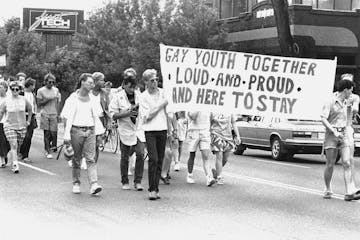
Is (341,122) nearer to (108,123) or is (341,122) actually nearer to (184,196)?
(184,196)

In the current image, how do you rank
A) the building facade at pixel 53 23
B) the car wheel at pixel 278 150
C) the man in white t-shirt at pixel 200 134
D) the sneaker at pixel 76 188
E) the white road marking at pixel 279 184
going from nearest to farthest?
the sneaker at pixel 76 188 < the white road marking at pixel 279 184 < the man in white t-shirt at pixel 200 134 < the car wheel at pixel 278 150 < the building facade at pixel 53 23

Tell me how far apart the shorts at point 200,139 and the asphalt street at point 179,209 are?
2.13 ft

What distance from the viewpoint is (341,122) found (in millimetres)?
11195

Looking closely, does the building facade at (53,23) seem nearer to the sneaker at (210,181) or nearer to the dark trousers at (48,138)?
the dark trousers at (48,138)

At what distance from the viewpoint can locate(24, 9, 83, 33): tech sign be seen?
78.6 metres

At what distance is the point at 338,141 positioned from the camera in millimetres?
11234

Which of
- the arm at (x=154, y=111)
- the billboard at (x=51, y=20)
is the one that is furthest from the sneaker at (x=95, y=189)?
the billboard at (x=51, y=20)

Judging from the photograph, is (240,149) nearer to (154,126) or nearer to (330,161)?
(330,161)

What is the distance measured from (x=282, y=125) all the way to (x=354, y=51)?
56.0 feet

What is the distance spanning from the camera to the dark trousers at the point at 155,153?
10820mm

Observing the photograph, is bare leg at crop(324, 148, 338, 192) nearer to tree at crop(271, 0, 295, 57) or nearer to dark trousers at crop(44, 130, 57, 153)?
dark trousers at crop(44, 130, 57, 153)

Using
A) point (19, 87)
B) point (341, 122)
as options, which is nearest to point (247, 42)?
point (19, 87)

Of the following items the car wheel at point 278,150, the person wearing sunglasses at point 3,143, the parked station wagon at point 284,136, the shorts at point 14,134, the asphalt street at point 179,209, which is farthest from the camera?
the car wheel at point 278,150

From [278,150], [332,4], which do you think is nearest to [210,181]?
[278,150]
